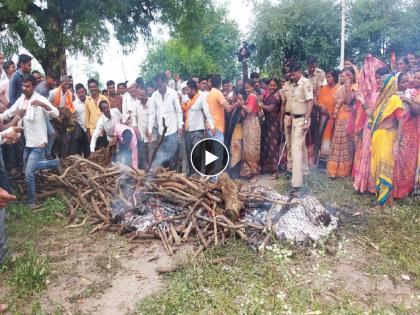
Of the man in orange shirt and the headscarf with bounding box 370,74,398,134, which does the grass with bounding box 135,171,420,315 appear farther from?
the man in orange shirt

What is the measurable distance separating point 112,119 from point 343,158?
13.9ft

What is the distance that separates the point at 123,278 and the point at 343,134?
4840 millimetres

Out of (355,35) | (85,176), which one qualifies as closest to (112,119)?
(85,176)

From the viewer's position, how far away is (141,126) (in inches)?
299

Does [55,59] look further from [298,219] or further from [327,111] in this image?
[298,219]

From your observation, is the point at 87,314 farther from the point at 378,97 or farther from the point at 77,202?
the point at 378,97

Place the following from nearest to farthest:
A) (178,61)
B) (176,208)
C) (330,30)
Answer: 1. (176,208)
2. (330,30)
3. (178,61)

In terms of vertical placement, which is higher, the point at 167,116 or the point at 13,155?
the point at 167,116

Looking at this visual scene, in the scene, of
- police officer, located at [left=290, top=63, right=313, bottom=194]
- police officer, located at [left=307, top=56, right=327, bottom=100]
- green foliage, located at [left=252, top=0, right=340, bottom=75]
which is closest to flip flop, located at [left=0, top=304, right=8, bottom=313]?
police officer, located at [left=290, top=63, right=313, bottom=194]

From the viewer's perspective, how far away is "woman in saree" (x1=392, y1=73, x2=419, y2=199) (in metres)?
5.86

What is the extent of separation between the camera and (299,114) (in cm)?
638

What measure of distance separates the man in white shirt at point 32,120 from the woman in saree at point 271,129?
12.5 ft

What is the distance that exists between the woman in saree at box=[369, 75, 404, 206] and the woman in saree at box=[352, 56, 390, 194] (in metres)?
0.34

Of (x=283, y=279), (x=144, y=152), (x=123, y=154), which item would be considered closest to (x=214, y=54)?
(x=144, y=152)
